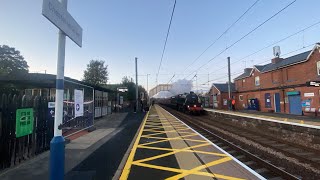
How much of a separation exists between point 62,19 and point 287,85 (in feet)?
122

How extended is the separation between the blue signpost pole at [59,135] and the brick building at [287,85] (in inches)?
1246

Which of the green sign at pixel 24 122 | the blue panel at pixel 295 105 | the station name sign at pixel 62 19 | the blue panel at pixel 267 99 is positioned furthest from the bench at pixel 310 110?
the station name sign at pixel 62 19

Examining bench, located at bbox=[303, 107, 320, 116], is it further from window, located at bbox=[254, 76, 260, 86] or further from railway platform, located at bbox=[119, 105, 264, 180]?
railway platform, located at bbox=[119, 105, 264, 180]

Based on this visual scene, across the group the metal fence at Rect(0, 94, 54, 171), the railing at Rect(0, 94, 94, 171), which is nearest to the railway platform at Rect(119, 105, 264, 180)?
the railing at Rect(0, 94, 94, 171)

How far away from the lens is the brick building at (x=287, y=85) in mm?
32219

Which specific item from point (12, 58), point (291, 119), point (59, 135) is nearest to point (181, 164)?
point (59, 135)

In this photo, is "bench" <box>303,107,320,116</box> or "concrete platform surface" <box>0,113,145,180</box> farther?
"bench" <box>303,107,320,116</box>

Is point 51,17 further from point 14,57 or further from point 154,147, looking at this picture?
point 14,57

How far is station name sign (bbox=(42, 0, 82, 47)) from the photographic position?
14.3 ft

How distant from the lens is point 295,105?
1388 inches

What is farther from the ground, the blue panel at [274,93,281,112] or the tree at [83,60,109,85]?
the tree at [83,60,109,85]

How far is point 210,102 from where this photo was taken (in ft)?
224

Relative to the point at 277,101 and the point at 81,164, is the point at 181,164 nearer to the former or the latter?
the point at 81,164

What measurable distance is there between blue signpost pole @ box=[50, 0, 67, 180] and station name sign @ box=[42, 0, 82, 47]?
164 mm
